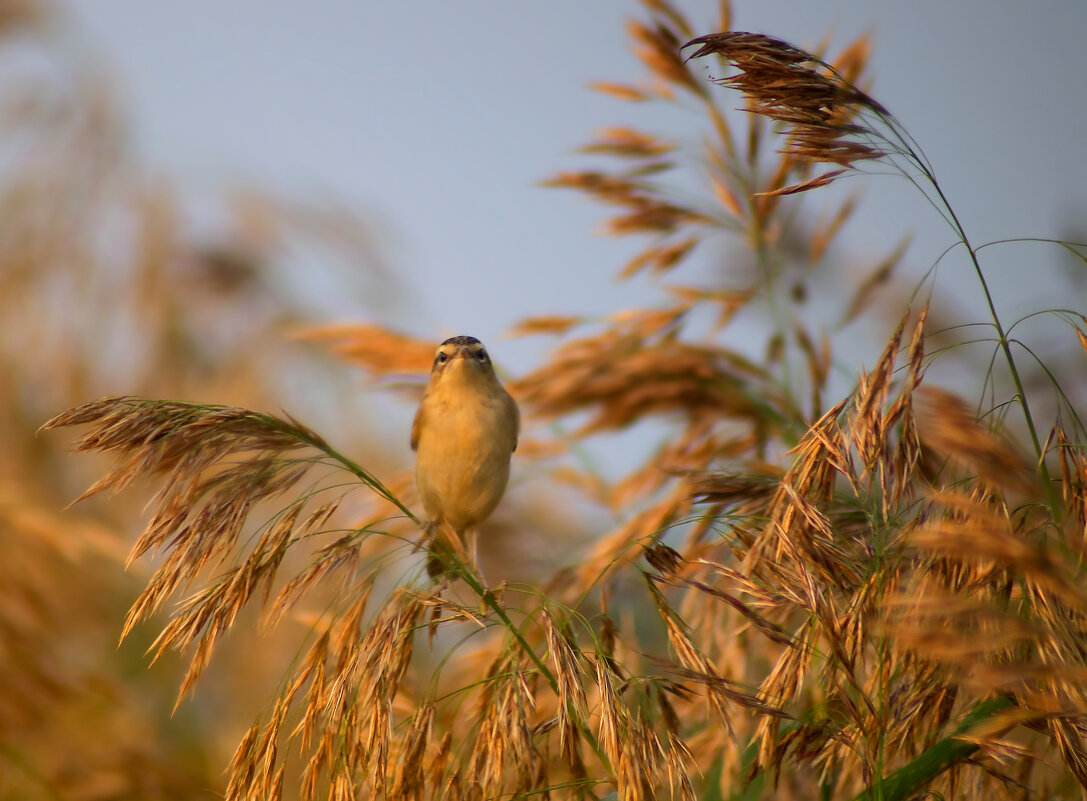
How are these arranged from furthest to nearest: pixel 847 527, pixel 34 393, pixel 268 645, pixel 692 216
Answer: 1. pixel 34 393
2. pixel 268 645
3. pixel 692 216
4. pixel 847 527

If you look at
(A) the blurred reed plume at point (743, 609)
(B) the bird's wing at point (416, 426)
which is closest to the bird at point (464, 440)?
(B) the bird's wing at point (416, 426)

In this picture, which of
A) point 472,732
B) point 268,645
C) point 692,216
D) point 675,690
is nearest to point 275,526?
point 472,732

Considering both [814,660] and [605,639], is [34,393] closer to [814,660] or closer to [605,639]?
[605,639]

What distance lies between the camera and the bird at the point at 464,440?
2.41 m

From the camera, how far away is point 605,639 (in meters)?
1.28

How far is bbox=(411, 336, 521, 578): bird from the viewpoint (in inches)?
95.0

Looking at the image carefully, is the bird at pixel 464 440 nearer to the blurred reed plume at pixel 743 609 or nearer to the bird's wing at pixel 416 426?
the bird's wing at pixel 416 426

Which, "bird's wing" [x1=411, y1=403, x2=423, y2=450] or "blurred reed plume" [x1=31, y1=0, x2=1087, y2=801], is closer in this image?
"blurred reed plume" [x1=31, y1=0, x2=1087, y2=801]

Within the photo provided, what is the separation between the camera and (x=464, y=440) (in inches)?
95.6

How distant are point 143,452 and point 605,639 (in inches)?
26.0

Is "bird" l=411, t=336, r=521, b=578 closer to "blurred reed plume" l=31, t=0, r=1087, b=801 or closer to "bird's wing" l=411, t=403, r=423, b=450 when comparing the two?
"bird's wing" l=411, t=403, r=423, b=450

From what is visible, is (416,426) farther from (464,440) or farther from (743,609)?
(743,609)

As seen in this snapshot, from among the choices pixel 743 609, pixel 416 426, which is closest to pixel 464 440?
pixel 416 426

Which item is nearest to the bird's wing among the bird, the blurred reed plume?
the bird
